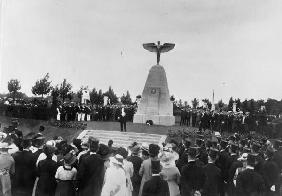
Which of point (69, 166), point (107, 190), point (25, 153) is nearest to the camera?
point (107, 190)

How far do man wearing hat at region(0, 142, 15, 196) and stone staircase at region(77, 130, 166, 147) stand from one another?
14.3m

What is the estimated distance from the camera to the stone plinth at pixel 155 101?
3001cm

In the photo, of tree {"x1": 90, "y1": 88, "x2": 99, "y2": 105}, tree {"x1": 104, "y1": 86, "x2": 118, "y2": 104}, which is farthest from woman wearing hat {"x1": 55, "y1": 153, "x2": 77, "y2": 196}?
tree {"x1": 104, "y1": 86, "x2": 118, "y2": 104}

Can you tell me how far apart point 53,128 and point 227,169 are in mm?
17099

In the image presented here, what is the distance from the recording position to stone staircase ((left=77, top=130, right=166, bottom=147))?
873 inches

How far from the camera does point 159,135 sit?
76.3ft

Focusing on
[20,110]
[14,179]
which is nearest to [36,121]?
[20,110]

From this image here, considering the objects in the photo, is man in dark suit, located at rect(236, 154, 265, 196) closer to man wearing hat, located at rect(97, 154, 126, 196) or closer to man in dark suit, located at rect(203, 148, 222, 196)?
man in dark suit, located at rect(203, 148, 222, 196)

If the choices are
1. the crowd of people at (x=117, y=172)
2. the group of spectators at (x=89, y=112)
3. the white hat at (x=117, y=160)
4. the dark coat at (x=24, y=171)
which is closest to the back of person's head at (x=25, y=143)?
the crowd of people at (x=117, y=172)

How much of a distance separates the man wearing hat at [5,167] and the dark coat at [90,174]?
1686 mm

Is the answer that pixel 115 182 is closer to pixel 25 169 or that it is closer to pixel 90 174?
pixel 90 174

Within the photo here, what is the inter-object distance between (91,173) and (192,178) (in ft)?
6.38

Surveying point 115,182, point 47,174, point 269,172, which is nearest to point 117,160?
point 115,182

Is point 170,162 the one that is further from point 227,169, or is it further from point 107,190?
point 227,169
